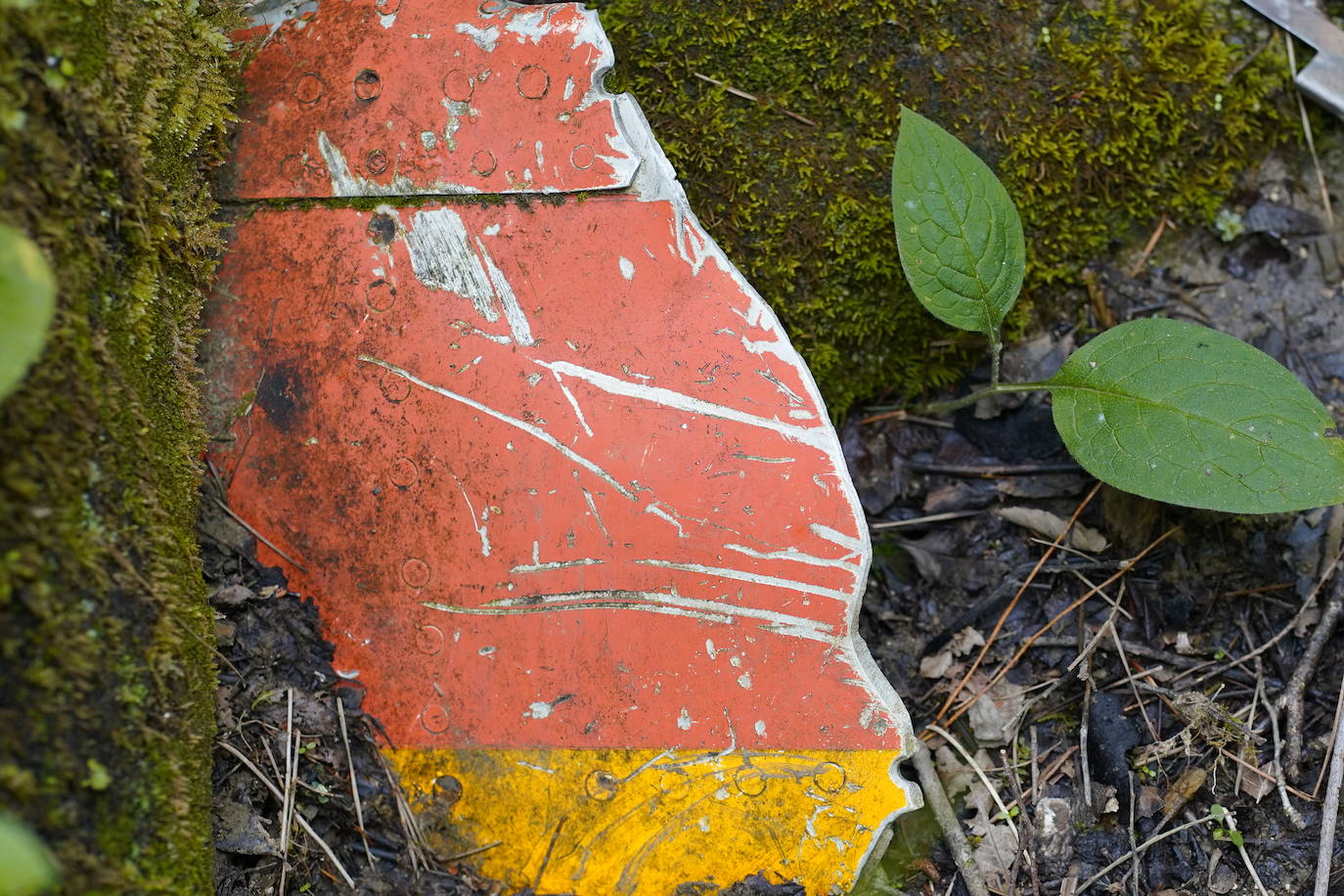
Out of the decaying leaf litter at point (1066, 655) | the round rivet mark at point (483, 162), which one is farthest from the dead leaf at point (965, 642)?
the round rivet mark at point (483, 162)

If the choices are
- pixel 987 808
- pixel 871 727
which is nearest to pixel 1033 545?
pixel 987 808

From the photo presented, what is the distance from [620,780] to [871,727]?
1.39 ft

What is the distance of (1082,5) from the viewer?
6.57ft

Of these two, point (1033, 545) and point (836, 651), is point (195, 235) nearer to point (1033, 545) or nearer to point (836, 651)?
point (836, 651)

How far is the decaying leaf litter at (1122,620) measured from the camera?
1775 millimetres

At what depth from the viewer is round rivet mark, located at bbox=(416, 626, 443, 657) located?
1606mm

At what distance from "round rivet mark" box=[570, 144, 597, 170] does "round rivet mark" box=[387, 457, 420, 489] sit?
1.90 feet

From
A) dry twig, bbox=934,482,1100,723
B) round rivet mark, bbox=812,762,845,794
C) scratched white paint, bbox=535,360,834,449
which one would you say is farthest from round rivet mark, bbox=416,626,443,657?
dry twig, bbox=934,482,1100,723

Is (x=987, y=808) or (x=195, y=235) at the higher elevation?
(x=195, y=235)

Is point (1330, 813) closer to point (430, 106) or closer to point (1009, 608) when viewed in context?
point (1009, 608)

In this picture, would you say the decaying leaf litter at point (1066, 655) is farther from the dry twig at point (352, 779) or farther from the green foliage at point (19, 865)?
the green foliage at point (19, 865)

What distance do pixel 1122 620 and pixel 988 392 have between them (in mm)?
556

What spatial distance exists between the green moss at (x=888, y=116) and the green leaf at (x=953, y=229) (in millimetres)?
190

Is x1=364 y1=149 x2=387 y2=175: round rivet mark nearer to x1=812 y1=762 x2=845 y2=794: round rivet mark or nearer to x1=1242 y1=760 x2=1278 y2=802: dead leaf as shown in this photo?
x1=812 y1=762 x2=845 y2=794: round rivet mark
